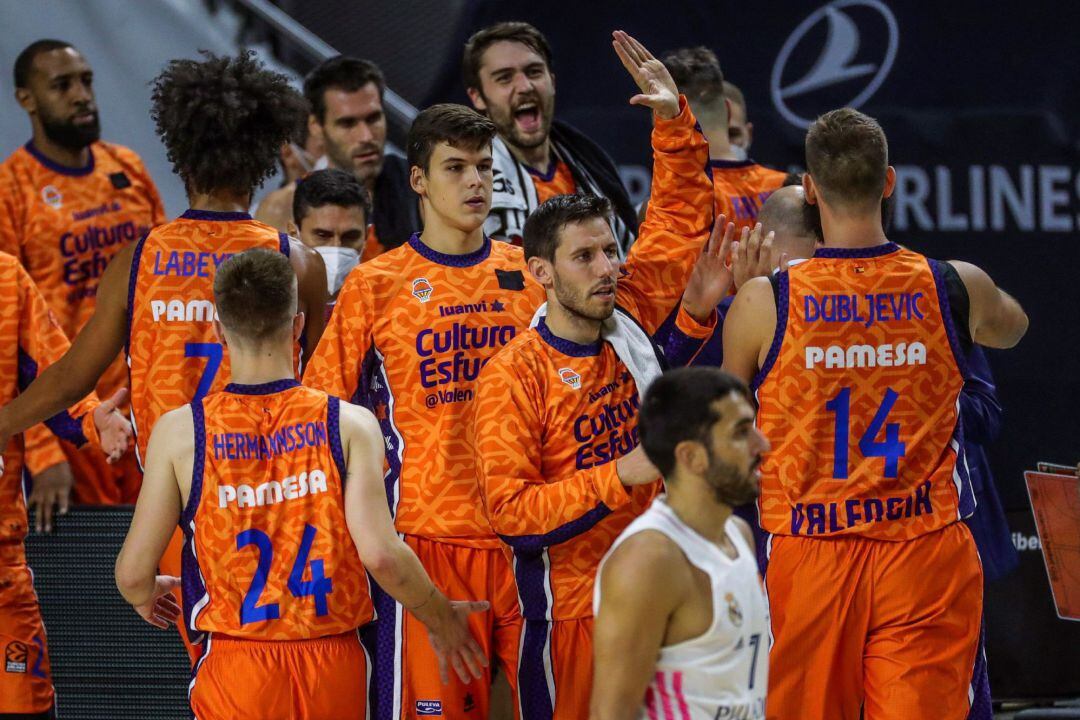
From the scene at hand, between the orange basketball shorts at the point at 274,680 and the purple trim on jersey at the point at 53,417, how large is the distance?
1.65m

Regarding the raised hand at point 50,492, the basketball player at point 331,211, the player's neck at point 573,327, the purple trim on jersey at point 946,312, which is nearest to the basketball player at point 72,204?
the raised hand at point 50,492

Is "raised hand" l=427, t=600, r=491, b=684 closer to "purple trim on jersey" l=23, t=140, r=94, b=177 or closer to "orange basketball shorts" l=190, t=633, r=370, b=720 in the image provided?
"orange basketball shorts" l=190, t=633, r=370, b=720

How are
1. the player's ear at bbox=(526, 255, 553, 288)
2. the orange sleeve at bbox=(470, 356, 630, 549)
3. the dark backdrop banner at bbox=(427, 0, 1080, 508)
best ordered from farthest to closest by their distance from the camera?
the dark backdrop banner at bbox=(427, 0, 1080, 508), the player's ear at bbox=(526, 255, 553, 288), the orange sleeve at bbox=(470, 356, 630, 549)

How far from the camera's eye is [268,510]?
424 cm

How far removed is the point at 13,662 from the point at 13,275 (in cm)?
134

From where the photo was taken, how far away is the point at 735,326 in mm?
4641

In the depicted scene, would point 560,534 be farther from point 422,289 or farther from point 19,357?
point 19,357

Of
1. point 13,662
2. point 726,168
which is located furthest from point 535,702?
point 726,168

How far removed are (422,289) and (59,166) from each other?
307 centimetres

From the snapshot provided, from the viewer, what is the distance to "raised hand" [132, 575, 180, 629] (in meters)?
4.37

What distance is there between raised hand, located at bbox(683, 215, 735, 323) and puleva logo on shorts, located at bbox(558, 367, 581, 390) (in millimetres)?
555

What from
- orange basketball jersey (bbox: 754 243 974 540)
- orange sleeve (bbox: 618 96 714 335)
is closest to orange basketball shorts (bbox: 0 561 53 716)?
orange sleeve (bbox: 618 96 714 335)

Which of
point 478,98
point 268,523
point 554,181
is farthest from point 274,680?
point 478,98

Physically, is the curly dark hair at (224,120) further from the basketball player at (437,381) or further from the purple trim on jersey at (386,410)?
the purple trim on jersey at (386,410)
